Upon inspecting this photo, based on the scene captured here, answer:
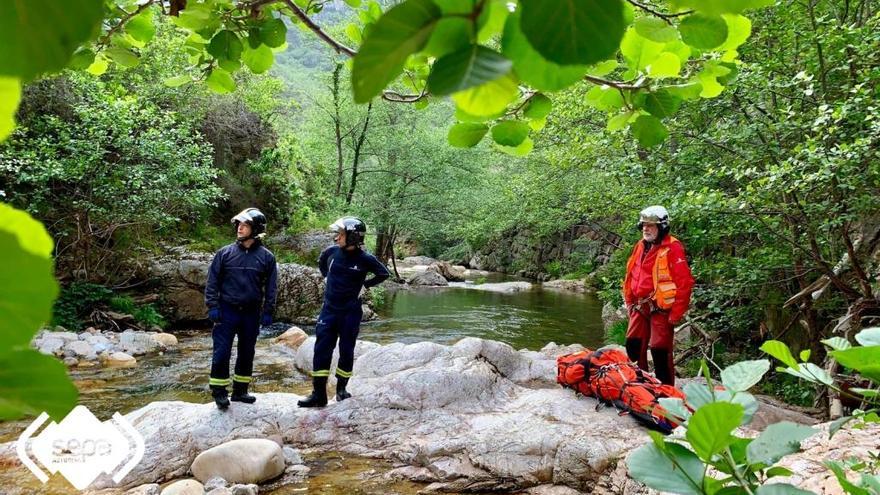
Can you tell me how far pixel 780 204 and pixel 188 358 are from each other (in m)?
8.07

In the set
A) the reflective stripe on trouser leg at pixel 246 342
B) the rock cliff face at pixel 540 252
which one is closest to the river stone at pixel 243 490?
the reflective stripe on trouser leg at pixel 246 342

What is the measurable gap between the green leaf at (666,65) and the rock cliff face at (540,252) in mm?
19085

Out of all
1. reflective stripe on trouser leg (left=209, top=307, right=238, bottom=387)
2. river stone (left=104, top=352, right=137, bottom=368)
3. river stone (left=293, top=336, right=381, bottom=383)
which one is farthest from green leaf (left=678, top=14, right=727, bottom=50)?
river stone (left=104, top=352, right=137, bottom=368)

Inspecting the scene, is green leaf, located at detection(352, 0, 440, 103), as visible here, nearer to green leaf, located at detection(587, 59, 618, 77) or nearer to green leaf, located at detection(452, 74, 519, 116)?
green leaf, located at detection(452, 74, 519, 116)

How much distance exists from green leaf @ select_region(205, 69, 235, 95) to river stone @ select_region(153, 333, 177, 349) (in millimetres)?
8142

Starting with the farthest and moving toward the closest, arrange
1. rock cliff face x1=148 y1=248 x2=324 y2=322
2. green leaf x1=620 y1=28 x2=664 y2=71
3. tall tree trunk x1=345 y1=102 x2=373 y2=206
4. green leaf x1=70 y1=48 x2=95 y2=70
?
tall tree trunk x1=345 y1=102 x2=373 y2=206, rock cliff face x1=148 y1=248 x2=324 y2=322, green leaf x1=70 y1=48 x2=95 y2=70, green leaf x1=620 y1=28 x2=664 y2=71

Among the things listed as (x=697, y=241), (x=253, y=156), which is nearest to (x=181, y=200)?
(x=253, y=156)

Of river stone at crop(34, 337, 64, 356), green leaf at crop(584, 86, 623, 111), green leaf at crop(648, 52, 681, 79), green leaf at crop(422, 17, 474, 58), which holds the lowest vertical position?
river stone at crop(34, 337, 64, 356)

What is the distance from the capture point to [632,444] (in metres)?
3.85

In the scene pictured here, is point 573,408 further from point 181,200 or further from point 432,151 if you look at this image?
point 432,151

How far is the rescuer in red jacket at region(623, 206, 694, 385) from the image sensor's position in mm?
4719

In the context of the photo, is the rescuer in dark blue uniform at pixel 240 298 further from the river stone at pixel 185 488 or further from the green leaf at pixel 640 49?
the green leaf at pixel 640 49

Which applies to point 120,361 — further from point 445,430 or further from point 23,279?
point 23,279

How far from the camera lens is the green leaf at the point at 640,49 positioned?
2.92 ft
